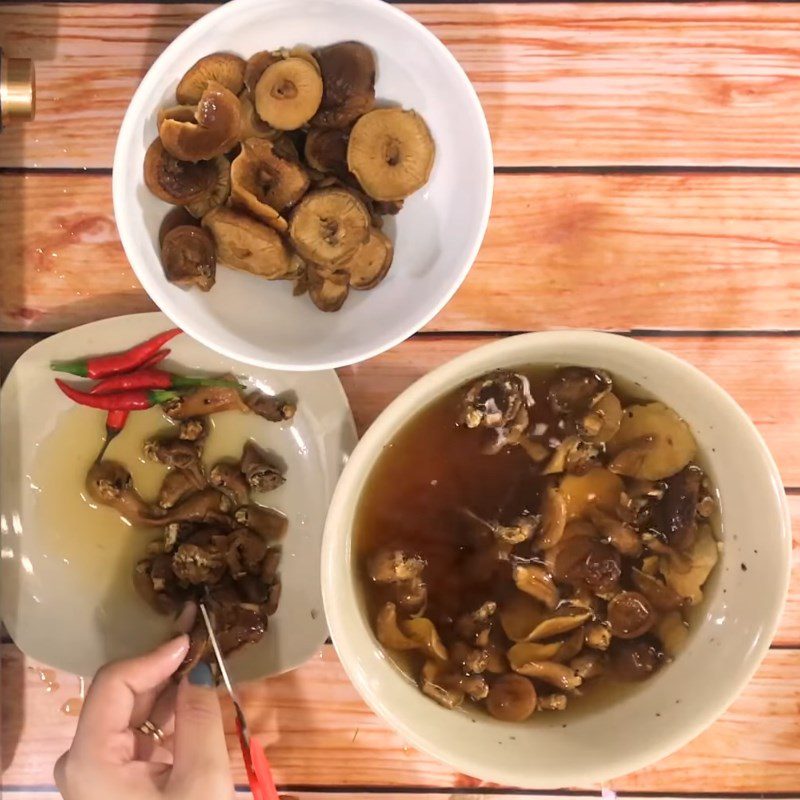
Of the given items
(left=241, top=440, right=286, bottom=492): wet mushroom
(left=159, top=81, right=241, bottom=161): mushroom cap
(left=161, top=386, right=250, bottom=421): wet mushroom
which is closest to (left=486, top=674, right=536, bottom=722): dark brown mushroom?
(left=241, top=440, right=286, bottom=492): wet mushroom

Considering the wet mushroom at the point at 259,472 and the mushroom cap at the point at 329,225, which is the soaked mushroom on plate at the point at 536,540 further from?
the mushroom cap at the point at 329,225

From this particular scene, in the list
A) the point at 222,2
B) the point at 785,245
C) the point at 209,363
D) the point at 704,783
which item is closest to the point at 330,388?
the point at 209,363

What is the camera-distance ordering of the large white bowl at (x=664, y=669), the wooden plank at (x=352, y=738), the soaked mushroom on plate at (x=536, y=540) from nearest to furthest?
the large white bowl at (x=664, y=669) < the soaked mushroom on plate at (x=536, y=540) < the wooden plank at (x=352, y=738)

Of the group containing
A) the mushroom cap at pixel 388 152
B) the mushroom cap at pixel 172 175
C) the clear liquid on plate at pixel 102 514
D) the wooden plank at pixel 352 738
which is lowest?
the wooden plank at pixel 352 738

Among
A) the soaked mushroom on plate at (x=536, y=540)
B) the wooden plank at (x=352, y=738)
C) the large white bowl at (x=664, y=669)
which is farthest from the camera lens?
the wooden plank at (x=352, y=738)

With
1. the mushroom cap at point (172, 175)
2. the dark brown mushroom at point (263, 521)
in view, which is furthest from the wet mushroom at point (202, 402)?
the mushroom cap at point (172, 175)

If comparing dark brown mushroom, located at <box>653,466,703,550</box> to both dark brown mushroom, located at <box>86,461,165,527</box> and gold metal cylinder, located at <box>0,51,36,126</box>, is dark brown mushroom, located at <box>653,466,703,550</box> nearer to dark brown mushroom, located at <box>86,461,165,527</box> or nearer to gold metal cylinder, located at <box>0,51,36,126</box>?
dark brown mushroom, located at <box>86,461,165,527</box>

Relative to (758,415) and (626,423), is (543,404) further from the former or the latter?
(758,415)
